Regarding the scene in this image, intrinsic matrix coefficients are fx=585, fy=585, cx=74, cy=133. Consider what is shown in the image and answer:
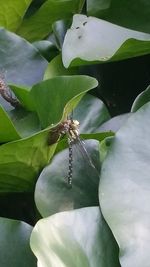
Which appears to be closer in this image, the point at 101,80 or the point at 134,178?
the point at 134,178

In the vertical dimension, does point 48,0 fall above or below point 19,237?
above

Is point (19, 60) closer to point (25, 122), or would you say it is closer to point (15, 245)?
point (25, 122)

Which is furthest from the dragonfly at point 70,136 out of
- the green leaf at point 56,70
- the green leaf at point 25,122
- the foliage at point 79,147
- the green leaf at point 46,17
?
the green leaf at point 46,17

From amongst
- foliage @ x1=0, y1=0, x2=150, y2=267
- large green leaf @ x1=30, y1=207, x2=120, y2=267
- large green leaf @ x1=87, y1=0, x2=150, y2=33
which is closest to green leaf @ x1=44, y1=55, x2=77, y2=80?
foliage @ x1=0, y1=0, x2=150, y2=267

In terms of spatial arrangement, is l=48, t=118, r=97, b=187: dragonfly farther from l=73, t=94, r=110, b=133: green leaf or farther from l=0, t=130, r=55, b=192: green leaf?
l=73, t=94, r=110, b=133: green leaf

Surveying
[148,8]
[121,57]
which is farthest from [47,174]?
[148,8]

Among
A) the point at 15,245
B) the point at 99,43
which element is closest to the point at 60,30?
the point at 99,43

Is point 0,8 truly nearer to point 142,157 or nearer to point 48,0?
point 48,0
